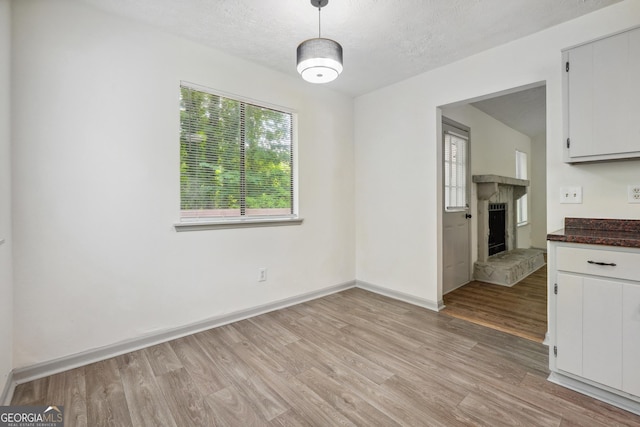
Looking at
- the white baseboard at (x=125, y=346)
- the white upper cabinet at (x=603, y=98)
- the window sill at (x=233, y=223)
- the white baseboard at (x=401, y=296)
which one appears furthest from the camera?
the white baseboard at (x=401, y=296)

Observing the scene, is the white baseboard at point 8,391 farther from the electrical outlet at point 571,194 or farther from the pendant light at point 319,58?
the electrical outlet at point 571,194

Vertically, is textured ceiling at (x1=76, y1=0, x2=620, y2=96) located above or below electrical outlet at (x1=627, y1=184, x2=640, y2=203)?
above

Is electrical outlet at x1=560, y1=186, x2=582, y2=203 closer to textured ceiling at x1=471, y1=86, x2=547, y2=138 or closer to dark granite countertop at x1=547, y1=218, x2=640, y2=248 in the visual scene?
dark granite countertop at x1=547, y1=218, x2=640, y2=248

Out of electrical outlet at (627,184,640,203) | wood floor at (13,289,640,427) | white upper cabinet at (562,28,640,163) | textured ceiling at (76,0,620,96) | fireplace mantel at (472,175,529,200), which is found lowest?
wood floor at (13,289,640,427)

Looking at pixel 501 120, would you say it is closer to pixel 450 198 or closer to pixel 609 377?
pixel 450 198

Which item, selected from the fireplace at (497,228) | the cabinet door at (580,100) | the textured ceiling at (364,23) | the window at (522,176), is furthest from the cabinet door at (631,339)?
the window at (522,176)

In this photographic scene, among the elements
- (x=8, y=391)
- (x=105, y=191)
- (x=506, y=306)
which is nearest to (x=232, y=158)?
(x=105, y=191)

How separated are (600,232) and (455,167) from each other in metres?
2.02

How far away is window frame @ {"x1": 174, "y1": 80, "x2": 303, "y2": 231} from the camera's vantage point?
8.23 feet

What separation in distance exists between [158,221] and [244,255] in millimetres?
855

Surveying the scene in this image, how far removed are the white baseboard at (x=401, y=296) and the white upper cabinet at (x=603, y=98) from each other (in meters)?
1.83

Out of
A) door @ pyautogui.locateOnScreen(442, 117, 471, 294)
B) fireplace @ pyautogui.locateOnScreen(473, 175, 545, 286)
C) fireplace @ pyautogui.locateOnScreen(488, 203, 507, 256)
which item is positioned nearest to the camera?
door @ pyautogui.locateOnScreen(442, 117, 471, 294)

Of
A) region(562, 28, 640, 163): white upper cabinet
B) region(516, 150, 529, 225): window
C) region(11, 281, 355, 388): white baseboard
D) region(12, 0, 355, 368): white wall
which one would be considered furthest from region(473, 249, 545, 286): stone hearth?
region(12, 0, 355, 368): white wall

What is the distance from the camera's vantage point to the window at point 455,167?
3.68 m
